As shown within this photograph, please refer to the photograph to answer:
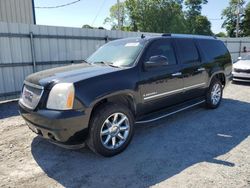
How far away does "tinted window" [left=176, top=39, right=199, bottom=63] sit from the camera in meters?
5.28

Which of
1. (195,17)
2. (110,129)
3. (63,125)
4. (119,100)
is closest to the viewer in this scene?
(63,125)

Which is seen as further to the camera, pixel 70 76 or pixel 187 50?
pixel 187 50

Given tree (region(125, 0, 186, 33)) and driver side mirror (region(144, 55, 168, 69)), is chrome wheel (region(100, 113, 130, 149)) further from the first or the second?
tree (region(125, 0, 186, 33))

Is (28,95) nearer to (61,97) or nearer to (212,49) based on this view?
(61,97)

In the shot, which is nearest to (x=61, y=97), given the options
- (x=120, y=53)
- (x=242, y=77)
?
(x=120, y=53)

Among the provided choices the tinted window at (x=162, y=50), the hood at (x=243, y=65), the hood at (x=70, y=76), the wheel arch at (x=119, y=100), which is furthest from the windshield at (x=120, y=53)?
the hood at (x=243, y=65)

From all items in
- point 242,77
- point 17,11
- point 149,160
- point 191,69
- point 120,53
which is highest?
point 17,11

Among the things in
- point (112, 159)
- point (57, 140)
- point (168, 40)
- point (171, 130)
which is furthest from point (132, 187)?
point (168, 40)

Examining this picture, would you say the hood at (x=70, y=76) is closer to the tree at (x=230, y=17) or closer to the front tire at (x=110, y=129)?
the front tire at (x=110, y=129)

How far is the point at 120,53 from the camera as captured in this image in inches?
186

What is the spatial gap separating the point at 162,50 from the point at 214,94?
7.82ft

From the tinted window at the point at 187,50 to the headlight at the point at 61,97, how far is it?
108 inches

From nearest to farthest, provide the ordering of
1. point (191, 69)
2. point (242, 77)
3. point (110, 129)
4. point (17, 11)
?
point (110, 129), point (191, 69), point (242, 77), point (17, 11)

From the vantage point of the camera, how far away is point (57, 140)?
3527mm
